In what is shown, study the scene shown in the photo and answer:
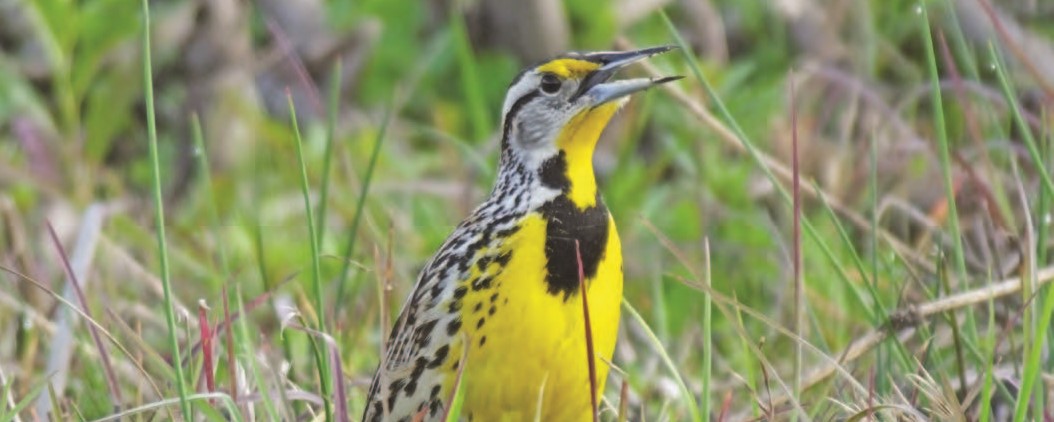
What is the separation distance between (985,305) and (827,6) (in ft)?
7.37

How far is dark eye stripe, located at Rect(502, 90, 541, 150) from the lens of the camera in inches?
105

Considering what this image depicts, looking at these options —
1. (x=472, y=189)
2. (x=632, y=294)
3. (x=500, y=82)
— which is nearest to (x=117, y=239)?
(x=472, y=189)

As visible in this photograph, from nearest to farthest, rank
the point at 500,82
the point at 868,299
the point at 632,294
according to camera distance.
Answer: the point at 868,299 < the point at 632,294 < the point at 500,82

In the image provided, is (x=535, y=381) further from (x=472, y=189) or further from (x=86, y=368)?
(x=472, y=189)

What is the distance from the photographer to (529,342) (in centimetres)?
238

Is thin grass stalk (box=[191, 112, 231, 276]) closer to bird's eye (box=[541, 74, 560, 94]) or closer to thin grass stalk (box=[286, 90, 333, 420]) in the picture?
thin grass stalk (box=[286, 90, 333, 420])

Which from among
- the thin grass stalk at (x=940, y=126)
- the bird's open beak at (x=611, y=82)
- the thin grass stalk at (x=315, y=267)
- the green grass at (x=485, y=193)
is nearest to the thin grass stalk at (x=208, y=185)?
the green grass at (x=485, y=193)

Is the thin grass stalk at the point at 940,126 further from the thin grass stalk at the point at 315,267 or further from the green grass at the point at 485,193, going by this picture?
the thin grass stalk at the point at 315,267

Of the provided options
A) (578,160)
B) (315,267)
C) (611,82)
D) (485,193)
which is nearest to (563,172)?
(578,160)

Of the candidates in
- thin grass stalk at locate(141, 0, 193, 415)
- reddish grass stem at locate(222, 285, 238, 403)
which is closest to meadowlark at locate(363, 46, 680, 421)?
reddish grass stem at locate(222, 285, 238, 403)

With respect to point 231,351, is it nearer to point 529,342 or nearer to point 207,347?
point 207,347

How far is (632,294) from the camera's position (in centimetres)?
394

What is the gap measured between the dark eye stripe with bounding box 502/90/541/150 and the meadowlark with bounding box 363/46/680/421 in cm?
5

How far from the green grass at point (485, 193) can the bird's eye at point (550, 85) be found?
24cm
